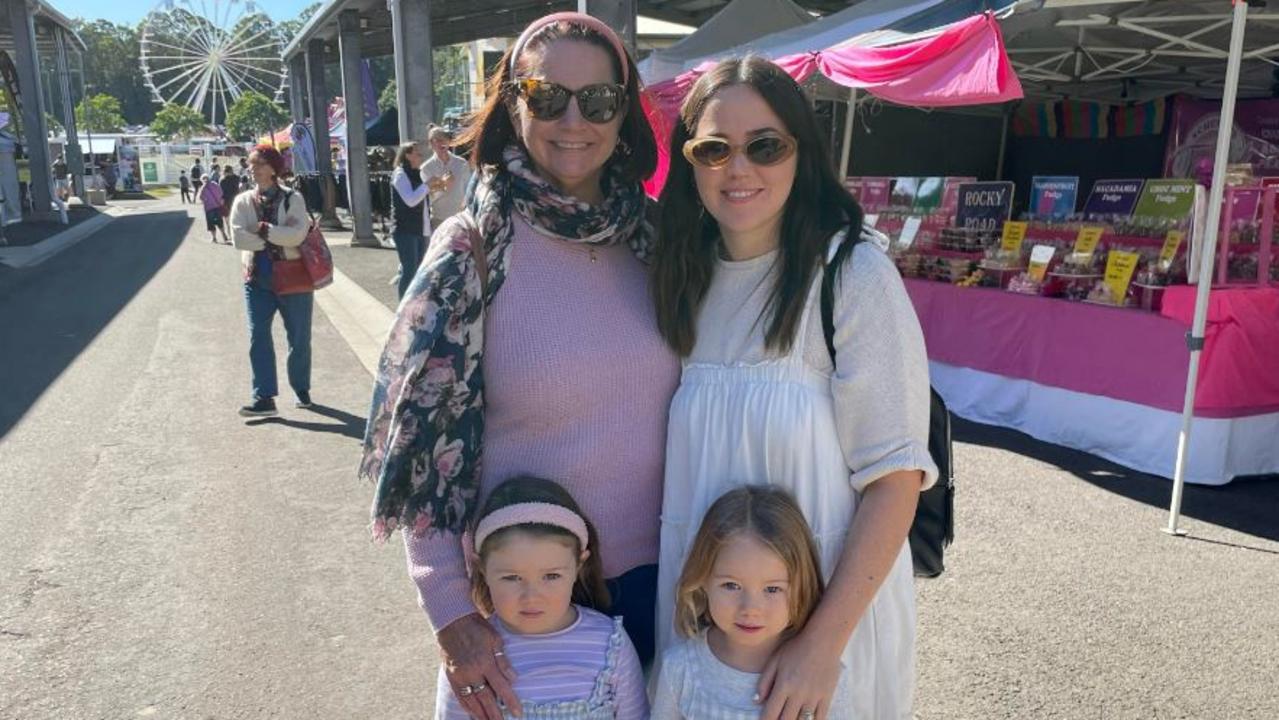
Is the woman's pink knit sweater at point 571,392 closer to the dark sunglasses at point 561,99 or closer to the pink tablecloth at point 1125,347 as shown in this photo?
the dark sunglasses at point 561,99

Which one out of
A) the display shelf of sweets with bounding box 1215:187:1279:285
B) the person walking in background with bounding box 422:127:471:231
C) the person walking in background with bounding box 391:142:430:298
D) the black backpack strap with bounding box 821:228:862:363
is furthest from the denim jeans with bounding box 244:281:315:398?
the display shelf of sweets with bounding box 1215:187:1279:285

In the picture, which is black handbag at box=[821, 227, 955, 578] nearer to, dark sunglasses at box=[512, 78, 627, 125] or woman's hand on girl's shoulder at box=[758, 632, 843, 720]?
woman's hand on girl's shoulder at box=[758, 632, 843, 720]

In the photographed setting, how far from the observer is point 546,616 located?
171cm

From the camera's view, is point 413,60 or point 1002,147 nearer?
point 1002,147

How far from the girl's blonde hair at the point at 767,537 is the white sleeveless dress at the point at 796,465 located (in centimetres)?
3

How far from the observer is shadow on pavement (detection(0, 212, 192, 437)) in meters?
7.75

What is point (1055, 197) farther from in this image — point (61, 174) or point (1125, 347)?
point (61, 174)

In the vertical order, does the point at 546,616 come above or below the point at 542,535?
below

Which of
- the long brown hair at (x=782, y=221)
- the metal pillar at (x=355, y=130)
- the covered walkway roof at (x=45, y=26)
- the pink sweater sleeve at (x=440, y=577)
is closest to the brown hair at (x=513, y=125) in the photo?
the long brown hair at (x=782, y=221)

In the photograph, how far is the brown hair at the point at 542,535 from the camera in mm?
1647

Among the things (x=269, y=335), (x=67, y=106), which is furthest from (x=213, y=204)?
(x=269, y=335)

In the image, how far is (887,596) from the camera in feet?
5.31

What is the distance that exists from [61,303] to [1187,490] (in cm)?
1279

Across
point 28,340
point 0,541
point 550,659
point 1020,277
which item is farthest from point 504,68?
point 28,340
